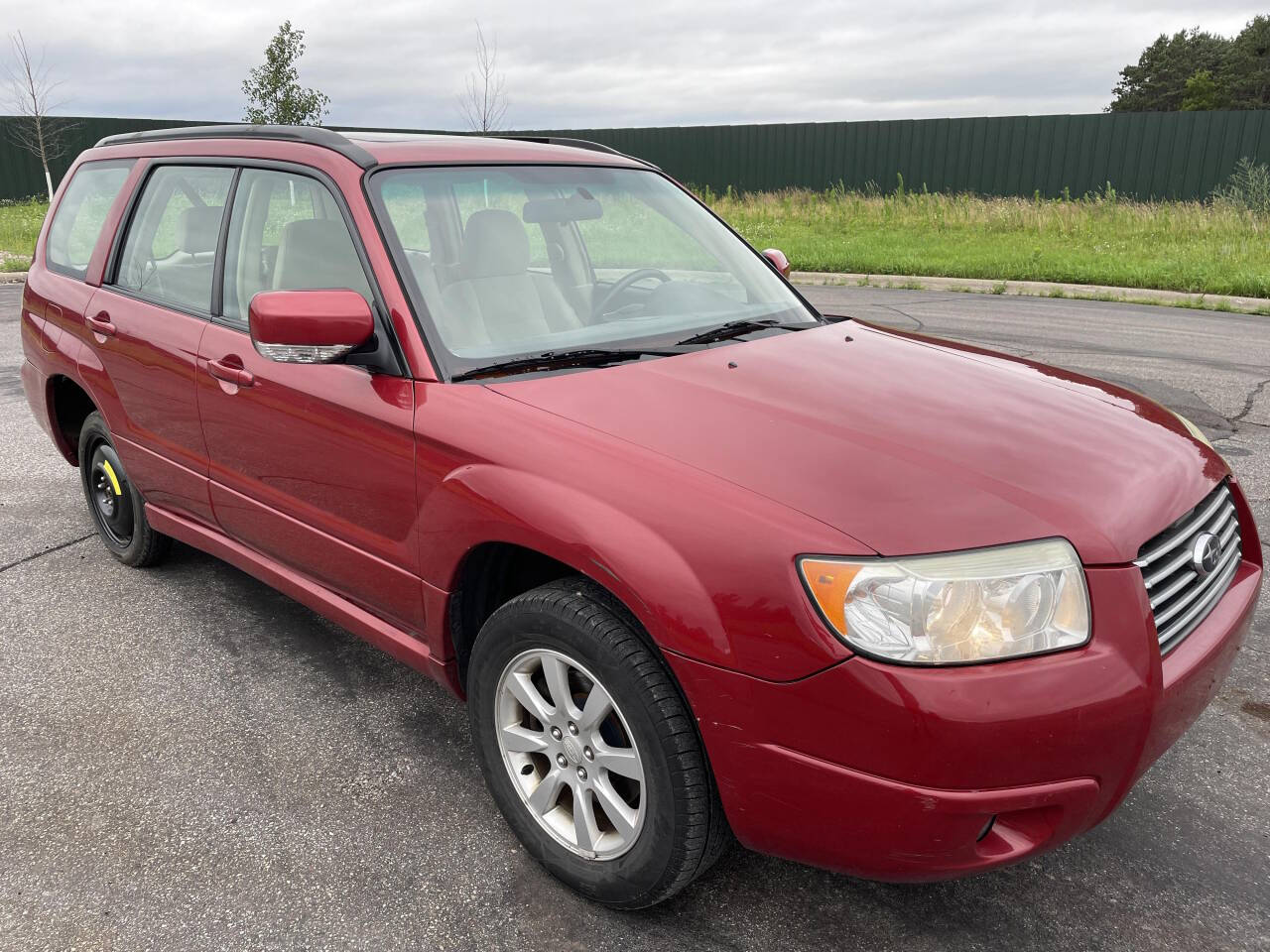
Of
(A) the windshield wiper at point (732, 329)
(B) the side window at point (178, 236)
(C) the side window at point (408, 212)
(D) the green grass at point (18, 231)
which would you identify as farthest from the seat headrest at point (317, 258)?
(D) the green grass at point (18, 231)

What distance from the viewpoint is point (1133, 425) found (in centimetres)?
254

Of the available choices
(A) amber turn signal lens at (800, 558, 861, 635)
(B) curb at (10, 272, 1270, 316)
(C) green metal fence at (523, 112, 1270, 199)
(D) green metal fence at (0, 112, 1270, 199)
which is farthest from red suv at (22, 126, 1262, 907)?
(C) green metal fence at (523, 112, 1270, 199)

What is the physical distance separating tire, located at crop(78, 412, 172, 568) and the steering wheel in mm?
2298

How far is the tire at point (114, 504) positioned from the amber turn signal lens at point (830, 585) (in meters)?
3.28

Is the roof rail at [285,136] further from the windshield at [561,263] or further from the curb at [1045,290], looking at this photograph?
the curb at [1045,290]

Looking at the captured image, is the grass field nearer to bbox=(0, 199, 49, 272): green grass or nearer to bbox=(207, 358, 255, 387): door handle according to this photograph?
bbox=(0, 199, 49, 272): green grass

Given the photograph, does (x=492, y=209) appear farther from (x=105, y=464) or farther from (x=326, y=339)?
(x=105, y=464)

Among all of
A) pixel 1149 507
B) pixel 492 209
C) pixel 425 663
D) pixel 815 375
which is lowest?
pixel 425 663

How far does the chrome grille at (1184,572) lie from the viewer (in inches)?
82.2

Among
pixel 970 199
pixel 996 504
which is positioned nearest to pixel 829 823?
pixel 996 504

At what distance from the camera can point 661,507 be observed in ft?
6.76

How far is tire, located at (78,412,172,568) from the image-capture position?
4273 millimetres

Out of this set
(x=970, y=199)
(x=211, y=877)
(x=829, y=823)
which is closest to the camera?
(x=829, y=823)

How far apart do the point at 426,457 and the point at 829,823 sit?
130 cm
